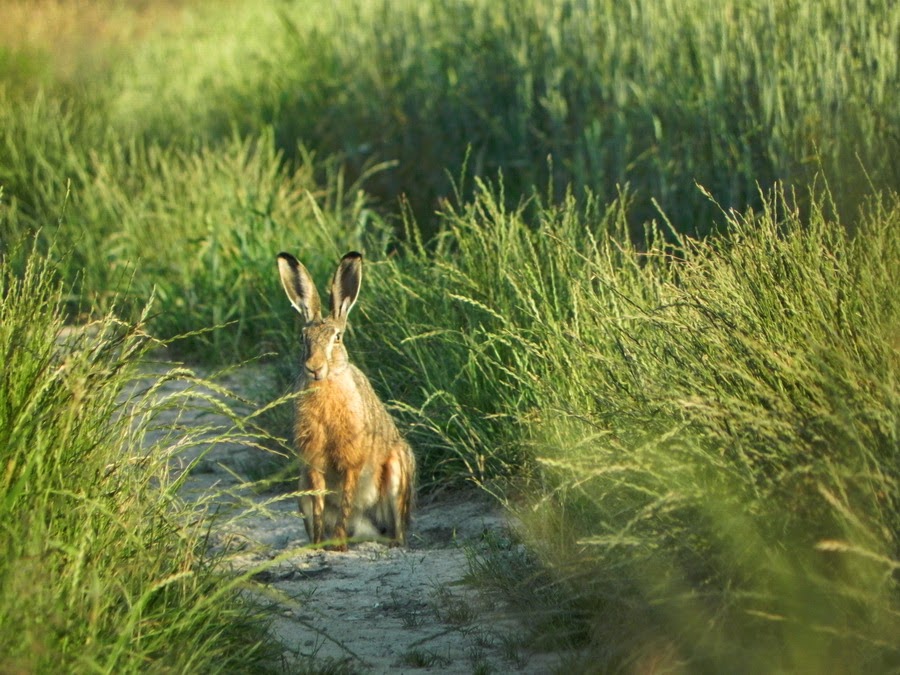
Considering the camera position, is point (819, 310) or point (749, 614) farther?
point (819, 310)

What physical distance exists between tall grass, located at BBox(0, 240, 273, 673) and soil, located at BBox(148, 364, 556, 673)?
0.56 feet

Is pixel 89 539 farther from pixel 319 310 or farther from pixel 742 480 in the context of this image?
pixel 319 310

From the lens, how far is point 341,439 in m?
5.89

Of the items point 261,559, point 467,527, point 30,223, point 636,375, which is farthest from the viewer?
point 30,223

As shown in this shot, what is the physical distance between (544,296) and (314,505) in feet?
4.69

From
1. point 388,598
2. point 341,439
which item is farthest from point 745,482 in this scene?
point 341,439

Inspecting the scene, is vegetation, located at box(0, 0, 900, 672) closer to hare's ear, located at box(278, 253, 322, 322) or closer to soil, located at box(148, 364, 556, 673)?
soil, located at box(148, 364, 556, 673)

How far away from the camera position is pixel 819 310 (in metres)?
3.84

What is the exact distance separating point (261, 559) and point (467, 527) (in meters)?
1.00

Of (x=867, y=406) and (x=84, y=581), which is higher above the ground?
(x=867, y=406)

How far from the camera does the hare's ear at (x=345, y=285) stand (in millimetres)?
6008

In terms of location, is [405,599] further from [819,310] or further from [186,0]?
[186,0]

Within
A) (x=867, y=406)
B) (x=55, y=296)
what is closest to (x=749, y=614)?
(x=867, y=406)

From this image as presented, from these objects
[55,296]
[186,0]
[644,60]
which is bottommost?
[186,0]
